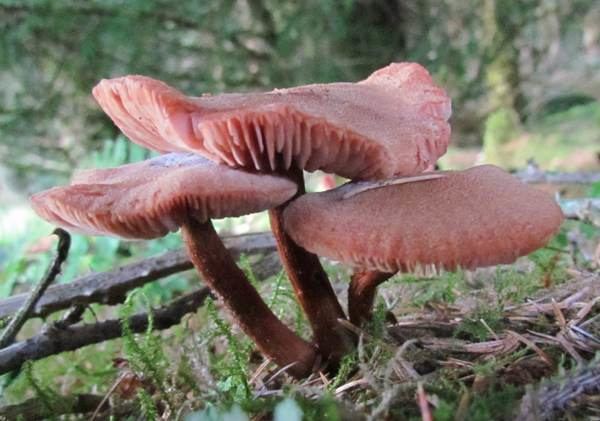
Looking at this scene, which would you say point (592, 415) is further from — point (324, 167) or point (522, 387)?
point (324, 167)

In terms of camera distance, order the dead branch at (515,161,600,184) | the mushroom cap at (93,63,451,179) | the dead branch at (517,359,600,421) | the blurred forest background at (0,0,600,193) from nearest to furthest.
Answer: the dead branch at (517,359,600,421) < the mushroom cap at (93,63,451,179) < the dead branch at (515,161,600,184) < the blurred forest background at (0,0,600,193)

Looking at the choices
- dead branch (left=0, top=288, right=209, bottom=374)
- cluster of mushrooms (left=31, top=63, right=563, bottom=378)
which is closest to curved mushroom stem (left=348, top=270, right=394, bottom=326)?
cluster of mushrooms (left=31, top=63, right=563, bottom=378)

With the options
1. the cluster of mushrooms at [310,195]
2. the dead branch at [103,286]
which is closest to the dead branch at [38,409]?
the dead branch at [103,286]

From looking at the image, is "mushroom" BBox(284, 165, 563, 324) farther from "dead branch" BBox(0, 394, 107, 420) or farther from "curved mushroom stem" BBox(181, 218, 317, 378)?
"dead branch" BBox(0, 394, 107, 420)

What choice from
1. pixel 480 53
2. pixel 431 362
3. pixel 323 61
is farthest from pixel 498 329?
pixel 480 53

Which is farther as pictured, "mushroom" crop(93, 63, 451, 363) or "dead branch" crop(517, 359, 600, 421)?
"mushroom" crop(93, 63, 451, 363)

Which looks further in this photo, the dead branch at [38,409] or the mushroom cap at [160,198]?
the dead branch at [38,409]

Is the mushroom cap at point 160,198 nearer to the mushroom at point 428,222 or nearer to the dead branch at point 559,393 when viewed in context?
the mushroom at point 428,222
